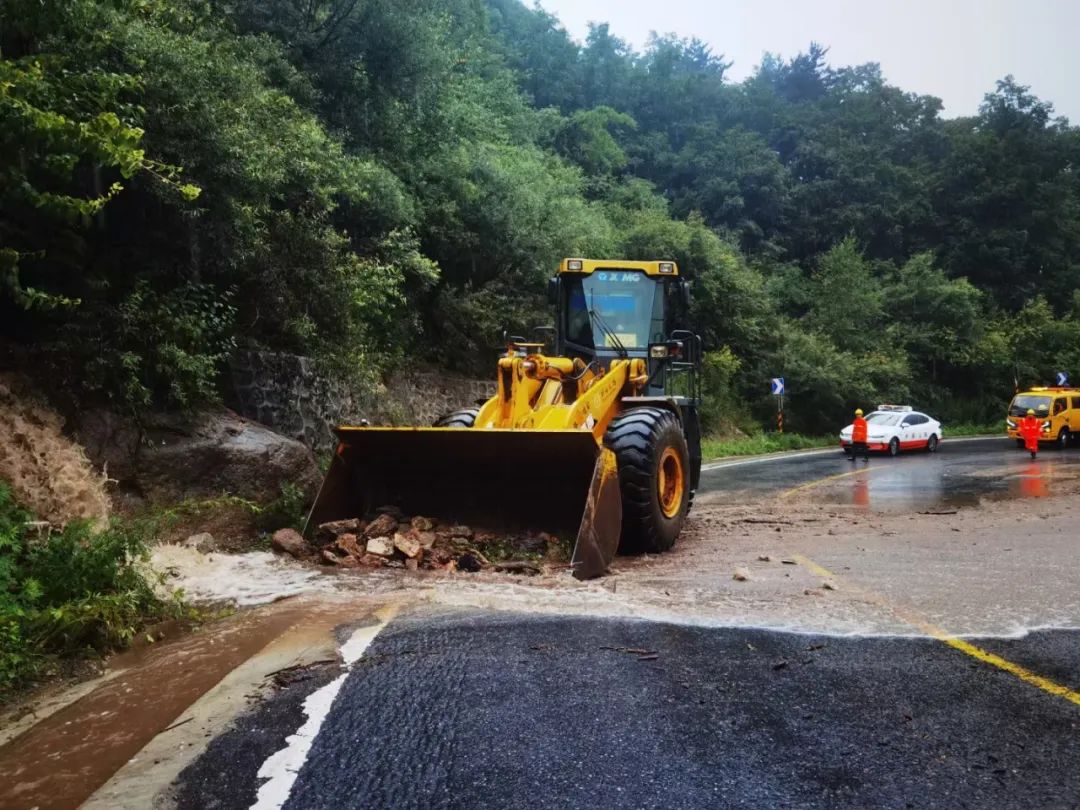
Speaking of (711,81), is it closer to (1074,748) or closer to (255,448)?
(255,448)

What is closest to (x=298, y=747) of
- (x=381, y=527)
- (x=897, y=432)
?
(x=381, y=527)

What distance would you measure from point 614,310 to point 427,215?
8731mm

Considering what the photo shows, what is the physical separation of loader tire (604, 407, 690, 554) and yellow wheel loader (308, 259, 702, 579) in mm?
10

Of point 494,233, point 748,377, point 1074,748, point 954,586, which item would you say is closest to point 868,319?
point 748,377

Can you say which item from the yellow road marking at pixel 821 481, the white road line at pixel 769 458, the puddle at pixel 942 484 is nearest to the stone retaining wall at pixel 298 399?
the yellow road marking at pixel 821 481

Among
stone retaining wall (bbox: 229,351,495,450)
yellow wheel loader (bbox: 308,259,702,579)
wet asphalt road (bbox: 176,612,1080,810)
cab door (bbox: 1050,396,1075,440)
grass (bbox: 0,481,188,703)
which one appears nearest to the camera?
wet asphalt road (bbox: 176,612,1080,810)

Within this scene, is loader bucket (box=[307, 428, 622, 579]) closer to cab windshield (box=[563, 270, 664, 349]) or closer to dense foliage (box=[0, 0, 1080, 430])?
dense foliage (box=[0, 0, 1080, 430])

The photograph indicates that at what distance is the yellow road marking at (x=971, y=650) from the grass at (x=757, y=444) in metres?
17.3

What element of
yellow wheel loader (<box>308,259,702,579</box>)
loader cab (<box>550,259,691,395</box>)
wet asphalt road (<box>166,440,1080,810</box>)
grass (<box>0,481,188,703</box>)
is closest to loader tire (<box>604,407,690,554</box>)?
yellow wheel loader (<box>308,259,702,579</box>)

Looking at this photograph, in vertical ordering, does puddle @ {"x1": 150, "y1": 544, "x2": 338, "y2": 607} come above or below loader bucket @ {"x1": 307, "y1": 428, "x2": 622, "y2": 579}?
below

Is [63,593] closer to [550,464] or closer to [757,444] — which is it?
[550,464]

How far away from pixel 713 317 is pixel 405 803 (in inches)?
1138

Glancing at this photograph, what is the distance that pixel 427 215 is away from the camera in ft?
56.0

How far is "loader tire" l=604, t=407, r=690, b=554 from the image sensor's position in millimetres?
7332
